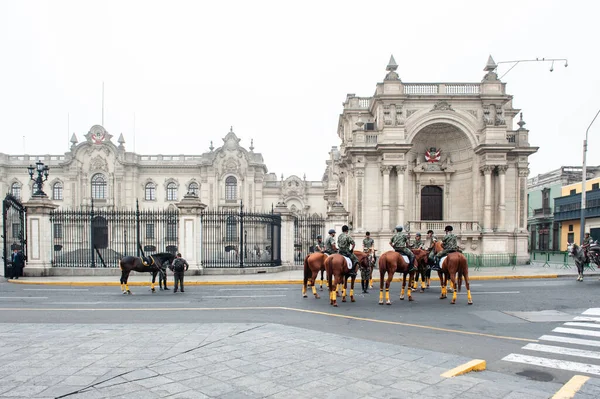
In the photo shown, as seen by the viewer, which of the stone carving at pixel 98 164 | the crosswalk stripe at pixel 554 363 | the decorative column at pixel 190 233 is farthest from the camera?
the stone carving at pixel 98 164

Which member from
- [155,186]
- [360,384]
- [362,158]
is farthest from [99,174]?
[360,384]

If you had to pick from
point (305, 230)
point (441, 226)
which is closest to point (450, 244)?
point (305, 230)

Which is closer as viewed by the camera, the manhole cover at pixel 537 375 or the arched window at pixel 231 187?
the manhole cover at pixel 537 375

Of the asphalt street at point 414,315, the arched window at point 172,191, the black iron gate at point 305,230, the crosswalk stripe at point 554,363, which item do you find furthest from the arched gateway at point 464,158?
the arched window at point 172,191

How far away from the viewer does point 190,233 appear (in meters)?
19.3

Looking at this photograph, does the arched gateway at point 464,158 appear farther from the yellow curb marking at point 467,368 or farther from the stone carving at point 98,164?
the stone carving at point 98,164

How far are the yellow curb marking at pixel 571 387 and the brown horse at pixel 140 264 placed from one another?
11.9m

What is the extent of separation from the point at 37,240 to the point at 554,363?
68.8 ft

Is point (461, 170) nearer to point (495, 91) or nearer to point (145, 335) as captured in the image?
point (495, 91)

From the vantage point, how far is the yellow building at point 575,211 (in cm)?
3800

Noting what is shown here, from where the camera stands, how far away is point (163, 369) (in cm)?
534

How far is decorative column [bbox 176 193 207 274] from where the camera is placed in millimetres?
19172

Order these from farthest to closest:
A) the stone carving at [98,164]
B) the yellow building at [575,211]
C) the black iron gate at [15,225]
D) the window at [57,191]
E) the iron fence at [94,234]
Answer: the window at [57,191], the stone carving at [98,164], the yellow building at [575,211], the iron fence at [94,234], the black iron gate at [15,225]

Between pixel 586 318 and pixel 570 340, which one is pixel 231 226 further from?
pixel 570 340
